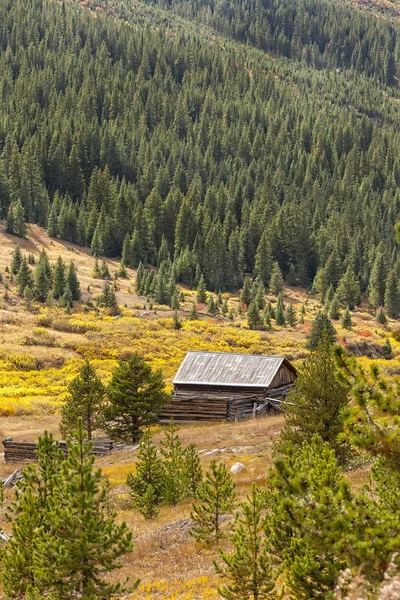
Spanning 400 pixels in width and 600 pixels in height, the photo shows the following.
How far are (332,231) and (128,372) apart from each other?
339 feet

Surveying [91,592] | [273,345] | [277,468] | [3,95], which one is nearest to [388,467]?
[277,468]

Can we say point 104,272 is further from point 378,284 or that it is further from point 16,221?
point 378,284

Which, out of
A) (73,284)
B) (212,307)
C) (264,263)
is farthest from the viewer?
(264,263)

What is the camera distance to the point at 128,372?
40.3 meters

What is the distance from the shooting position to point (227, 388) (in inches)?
1860

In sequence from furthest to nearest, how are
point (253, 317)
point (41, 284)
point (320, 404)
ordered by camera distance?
point (41, 284) < point (253, 317) < point (320, 404)

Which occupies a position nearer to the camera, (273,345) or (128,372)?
(128,372)

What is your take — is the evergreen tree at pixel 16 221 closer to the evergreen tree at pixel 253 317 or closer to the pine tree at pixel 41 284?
A: the pine tree at pixel 41 284

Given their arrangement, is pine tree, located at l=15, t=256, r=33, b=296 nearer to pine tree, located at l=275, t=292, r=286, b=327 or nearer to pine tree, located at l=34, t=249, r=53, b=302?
pine tree, located at l=34, t=249, r=53, b=302

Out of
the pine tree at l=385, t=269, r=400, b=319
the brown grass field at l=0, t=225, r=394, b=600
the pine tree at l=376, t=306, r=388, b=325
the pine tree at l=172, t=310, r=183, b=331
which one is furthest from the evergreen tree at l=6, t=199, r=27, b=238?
the pine tree at l=385, t=269, r=400, b=319

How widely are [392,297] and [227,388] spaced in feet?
235

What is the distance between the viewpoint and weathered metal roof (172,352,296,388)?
47.0 m

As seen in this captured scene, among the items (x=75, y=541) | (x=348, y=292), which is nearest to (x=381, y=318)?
(x=348, y=292)

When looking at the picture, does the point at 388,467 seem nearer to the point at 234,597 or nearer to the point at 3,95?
the point at 234,597
